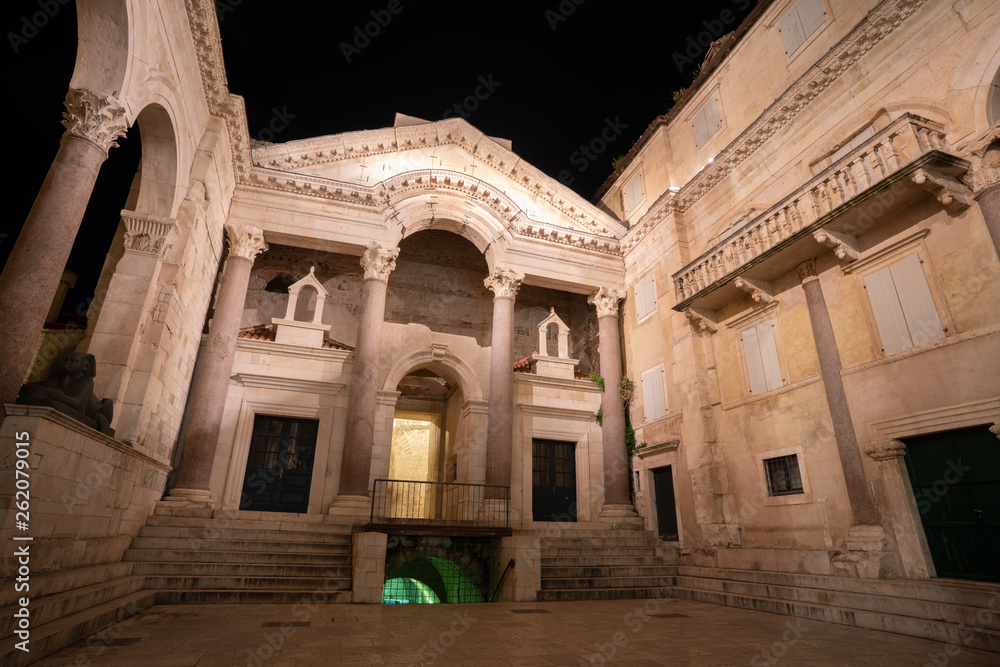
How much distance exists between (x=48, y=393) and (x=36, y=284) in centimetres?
147

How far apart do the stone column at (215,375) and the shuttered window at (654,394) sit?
39.1ft

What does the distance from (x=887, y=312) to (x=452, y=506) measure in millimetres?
12375

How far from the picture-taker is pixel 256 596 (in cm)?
884

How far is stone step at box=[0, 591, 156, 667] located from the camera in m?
4.57

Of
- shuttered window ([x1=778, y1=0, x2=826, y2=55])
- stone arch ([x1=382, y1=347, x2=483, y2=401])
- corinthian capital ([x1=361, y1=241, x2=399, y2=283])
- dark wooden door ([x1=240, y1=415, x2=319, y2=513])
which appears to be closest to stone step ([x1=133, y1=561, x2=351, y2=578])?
dark wooden door ([x1=240, y1=415, x2=319, y2=513])

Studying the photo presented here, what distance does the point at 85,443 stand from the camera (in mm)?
7488

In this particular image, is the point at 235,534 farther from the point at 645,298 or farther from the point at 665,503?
the point at 645,298

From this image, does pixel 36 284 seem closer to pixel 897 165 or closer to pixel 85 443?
pixel 85 443

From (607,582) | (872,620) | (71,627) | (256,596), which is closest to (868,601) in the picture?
(872,620)

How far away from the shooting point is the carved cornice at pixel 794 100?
34.5ft

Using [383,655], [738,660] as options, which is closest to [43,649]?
[383,655]

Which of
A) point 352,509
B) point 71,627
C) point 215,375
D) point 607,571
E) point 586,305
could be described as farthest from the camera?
point 586,305

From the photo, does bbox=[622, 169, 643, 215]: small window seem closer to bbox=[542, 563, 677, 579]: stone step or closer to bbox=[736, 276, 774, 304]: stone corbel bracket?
bbox=[736, 276, 774, 304]: stone corbel bracket

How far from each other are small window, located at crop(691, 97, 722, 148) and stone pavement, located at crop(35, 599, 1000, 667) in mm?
12956
